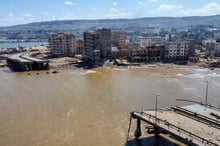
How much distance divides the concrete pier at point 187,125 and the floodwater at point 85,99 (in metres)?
3.04

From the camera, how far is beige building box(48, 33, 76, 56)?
2842 inches

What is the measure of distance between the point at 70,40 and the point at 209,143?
6032cm

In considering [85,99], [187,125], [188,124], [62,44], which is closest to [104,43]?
[62,44]

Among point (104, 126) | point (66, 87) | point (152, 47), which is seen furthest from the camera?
point (152, 47)

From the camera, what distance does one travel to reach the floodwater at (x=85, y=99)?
2284 centimetres

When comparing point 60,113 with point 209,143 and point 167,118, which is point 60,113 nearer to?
point 167,118

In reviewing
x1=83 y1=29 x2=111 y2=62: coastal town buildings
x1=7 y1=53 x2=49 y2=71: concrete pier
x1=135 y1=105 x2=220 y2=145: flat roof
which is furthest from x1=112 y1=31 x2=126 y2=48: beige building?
x1=135 y1=105 x2=220 y2=145: flat roof

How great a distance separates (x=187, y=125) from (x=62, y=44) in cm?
5729

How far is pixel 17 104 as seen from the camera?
32.0 meters

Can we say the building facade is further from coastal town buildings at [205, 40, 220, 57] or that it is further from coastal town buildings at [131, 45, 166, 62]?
coastal town buildings at [205, 40, 220, 57]

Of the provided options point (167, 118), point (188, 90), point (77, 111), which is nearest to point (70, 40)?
point (188, 90)

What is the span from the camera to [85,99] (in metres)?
33.8

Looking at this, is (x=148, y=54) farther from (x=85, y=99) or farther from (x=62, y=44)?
(x=85, y=99)

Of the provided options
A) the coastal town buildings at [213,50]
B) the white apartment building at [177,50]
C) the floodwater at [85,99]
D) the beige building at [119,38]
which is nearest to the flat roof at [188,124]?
the floodwater at [85,99]
